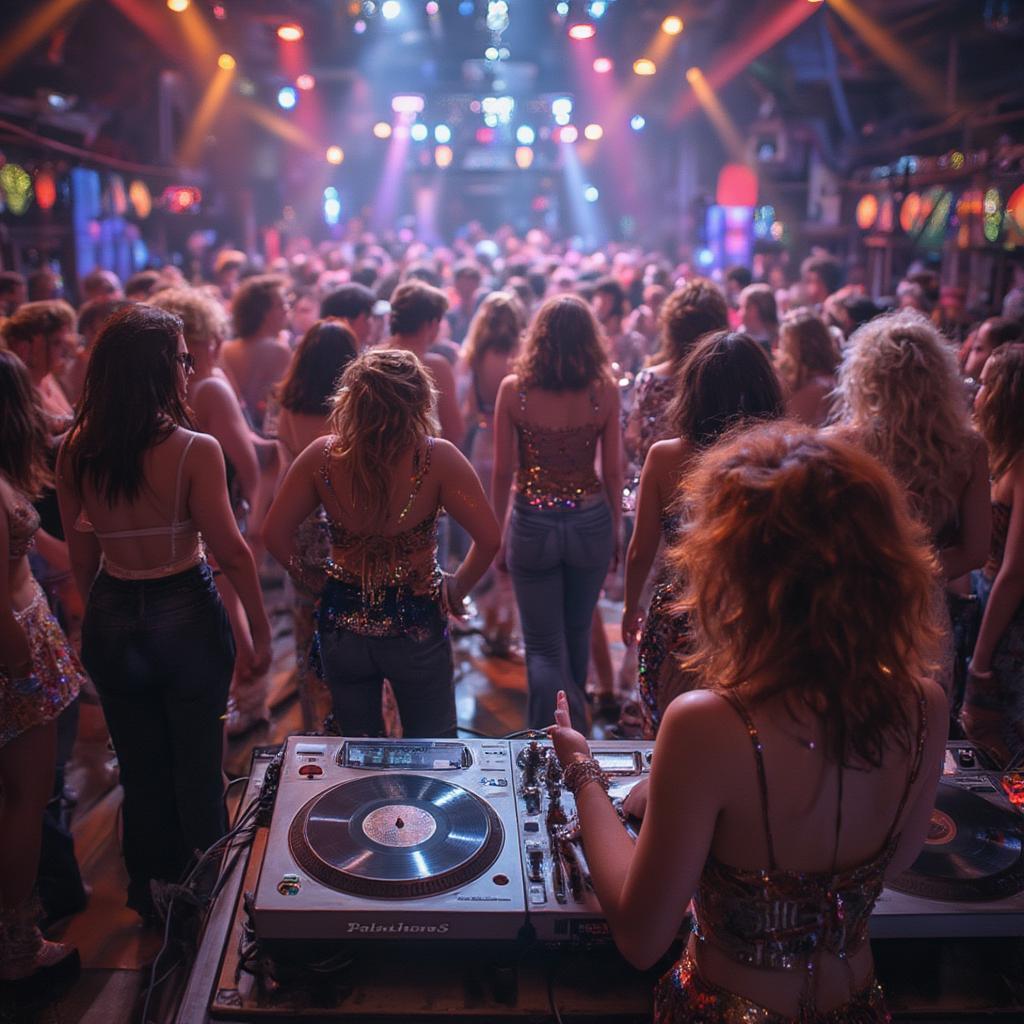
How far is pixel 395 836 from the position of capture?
4.63 feet

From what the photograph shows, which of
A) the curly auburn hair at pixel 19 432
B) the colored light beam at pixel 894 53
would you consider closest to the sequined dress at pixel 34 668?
the curly auburn hair at pixel 19 432

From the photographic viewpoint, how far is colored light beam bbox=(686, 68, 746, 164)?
1472 cm

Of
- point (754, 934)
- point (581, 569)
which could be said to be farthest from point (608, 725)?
point (754, 934)

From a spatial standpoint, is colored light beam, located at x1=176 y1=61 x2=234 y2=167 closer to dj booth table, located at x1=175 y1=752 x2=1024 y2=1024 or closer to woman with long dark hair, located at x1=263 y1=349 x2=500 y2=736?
woman with long dark hair, located at x1=263 y1=349 x2=500 y2=736

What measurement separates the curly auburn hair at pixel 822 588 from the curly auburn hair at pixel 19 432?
176 cm

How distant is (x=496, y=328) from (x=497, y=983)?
3089mm

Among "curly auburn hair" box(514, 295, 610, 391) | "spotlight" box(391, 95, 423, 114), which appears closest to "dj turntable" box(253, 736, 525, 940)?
"curly auburn hair" box(514, 295, 610, 391)

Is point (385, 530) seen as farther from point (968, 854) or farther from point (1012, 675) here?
point (1012, 675)

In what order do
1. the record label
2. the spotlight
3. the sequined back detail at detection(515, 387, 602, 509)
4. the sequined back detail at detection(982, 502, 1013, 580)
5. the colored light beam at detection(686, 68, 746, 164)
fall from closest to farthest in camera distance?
1. the record label
2. the sequined back detail at detection(982, 502, 1013, 580)
3. the sequined back detail at detection(515, 387, 602, 509)
4. the colored light beam at detection(686, 68, 746, 164)
5. the spotlight

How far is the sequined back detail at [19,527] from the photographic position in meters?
2.03

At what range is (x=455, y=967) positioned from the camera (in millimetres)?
1334

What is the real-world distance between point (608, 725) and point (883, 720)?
2556 mm

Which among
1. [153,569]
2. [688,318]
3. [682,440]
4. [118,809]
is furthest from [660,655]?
[118,809]

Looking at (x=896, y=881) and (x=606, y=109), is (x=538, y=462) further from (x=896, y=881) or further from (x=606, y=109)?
(x=606, y=109)
